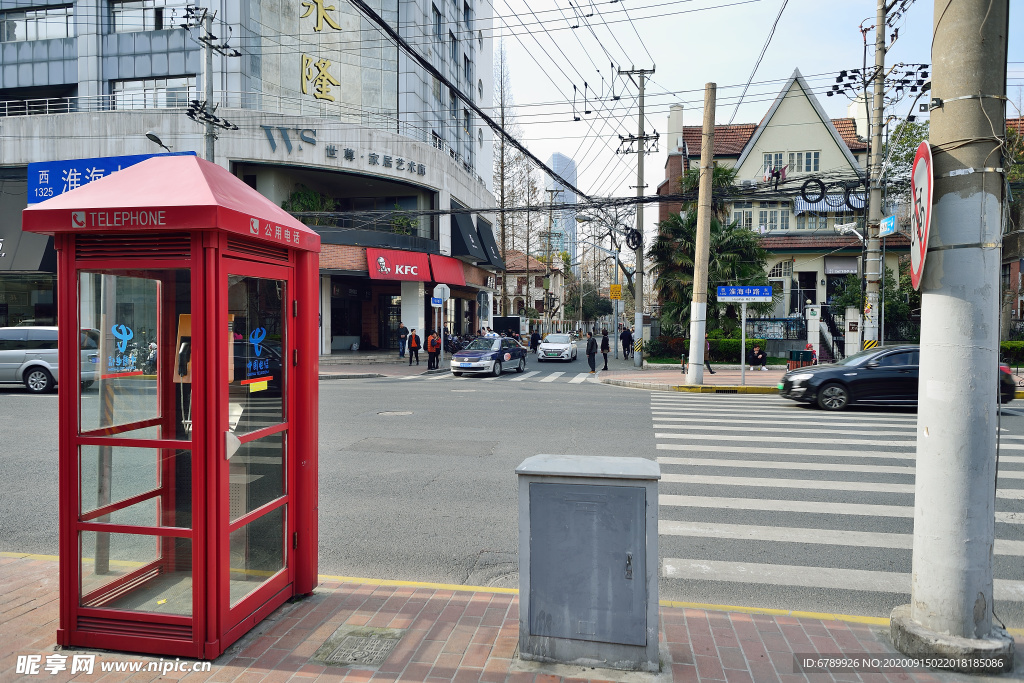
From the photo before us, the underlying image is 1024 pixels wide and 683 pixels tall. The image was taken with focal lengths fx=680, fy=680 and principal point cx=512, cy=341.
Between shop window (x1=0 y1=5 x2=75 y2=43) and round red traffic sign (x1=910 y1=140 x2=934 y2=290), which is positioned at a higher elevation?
shop window (x1=0 y1=5 x2=75 y2=43)

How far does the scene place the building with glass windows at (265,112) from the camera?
28.7m

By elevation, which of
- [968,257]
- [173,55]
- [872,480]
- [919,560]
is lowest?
[872,480]

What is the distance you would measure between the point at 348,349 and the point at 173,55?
52.4 feet

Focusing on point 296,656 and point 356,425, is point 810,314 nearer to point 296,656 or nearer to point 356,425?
point 356,425

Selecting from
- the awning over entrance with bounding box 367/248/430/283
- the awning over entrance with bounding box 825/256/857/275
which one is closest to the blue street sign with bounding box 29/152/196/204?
the awning over entrance with bounding box 367/248/430/283

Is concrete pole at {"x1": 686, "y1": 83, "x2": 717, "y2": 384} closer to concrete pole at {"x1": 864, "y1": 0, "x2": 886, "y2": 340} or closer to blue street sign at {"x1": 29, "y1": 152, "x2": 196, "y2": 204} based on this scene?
concrete pole at {"x1": 864, "y1": 0, "x2": 886, "y2": 340}

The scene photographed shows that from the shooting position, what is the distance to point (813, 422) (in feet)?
41.9

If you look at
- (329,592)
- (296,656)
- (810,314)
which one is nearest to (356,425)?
(329,592)

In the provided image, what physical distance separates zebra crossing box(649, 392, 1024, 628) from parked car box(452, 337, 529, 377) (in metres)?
13.4

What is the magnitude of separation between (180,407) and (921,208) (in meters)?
4.64

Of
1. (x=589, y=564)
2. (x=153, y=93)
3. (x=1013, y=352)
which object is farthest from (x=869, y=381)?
(x=153, y=93)

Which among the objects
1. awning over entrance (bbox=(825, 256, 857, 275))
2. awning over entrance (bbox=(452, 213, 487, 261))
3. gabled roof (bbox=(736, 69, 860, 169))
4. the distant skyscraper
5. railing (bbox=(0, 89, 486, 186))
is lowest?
awning over entrance (bbox=(825, 256, 857, 275))

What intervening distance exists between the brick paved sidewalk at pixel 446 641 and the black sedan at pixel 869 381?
11.5 meters

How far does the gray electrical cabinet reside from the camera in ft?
11.4
